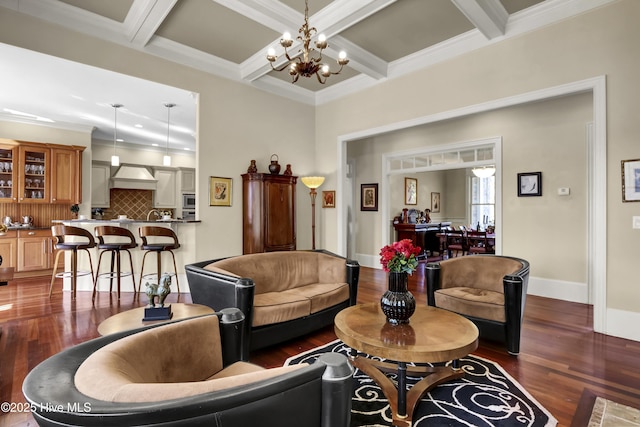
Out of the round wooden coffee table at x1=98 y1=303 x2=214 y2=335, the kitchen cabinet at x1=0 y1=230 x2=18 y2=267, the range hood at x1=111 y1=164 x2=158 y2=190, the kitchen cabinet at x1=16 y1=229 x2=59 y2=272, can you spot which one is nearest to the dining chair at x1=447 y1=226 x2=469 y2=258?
the round wooden coffee table at x1=98 y1=303 x2=214 y2=335

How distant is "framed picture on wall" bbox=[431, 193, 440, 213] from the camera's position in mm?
9758

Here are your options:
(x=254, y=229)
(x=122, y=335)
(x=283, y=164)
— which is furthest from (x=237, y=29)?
(x=122, y=335)

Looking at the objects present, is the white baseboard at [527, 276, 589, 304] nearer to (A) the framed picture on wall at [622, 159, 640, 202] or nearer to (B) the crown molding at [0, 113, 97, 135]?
(A) the framed picture on wall at [622, 159, 640, 202]

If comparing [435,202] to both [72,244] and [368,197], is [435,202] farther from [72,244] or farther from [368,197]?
[72,244]

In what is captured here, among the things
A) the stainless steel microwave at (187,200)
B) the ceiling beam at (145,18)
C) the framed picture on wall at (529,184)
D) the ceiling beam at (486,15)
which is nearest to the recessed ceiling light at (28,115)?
the stainless steel microwave at (187,200)

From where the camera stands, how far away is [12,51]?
12.0ft

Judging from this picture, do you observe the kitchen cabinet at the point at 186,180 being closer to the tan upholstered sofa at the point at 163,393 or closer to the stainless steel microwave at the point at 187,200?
the stainless steel microwave at the point at 187,200

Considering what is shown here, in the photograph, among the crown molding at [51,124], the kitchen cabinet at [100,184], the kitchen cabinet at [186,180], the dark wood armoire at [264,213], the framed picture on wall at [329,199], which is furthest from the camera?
the kitchen cabinet at [186,180]

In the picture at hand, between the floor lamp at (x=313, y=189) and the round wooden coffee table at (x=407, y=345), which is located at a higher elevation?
the floor lamp at (x=313, y=189)

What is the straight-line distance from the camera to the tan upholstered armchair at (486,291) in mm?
2727

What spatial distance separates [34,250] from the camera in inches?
237

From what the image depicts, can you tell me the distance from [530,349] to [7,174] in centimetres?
861

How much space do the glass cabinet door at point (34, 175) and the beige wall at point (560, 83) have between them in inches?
244

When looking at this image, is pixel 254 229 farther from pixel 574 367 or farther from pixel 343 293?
pixel 574 367
